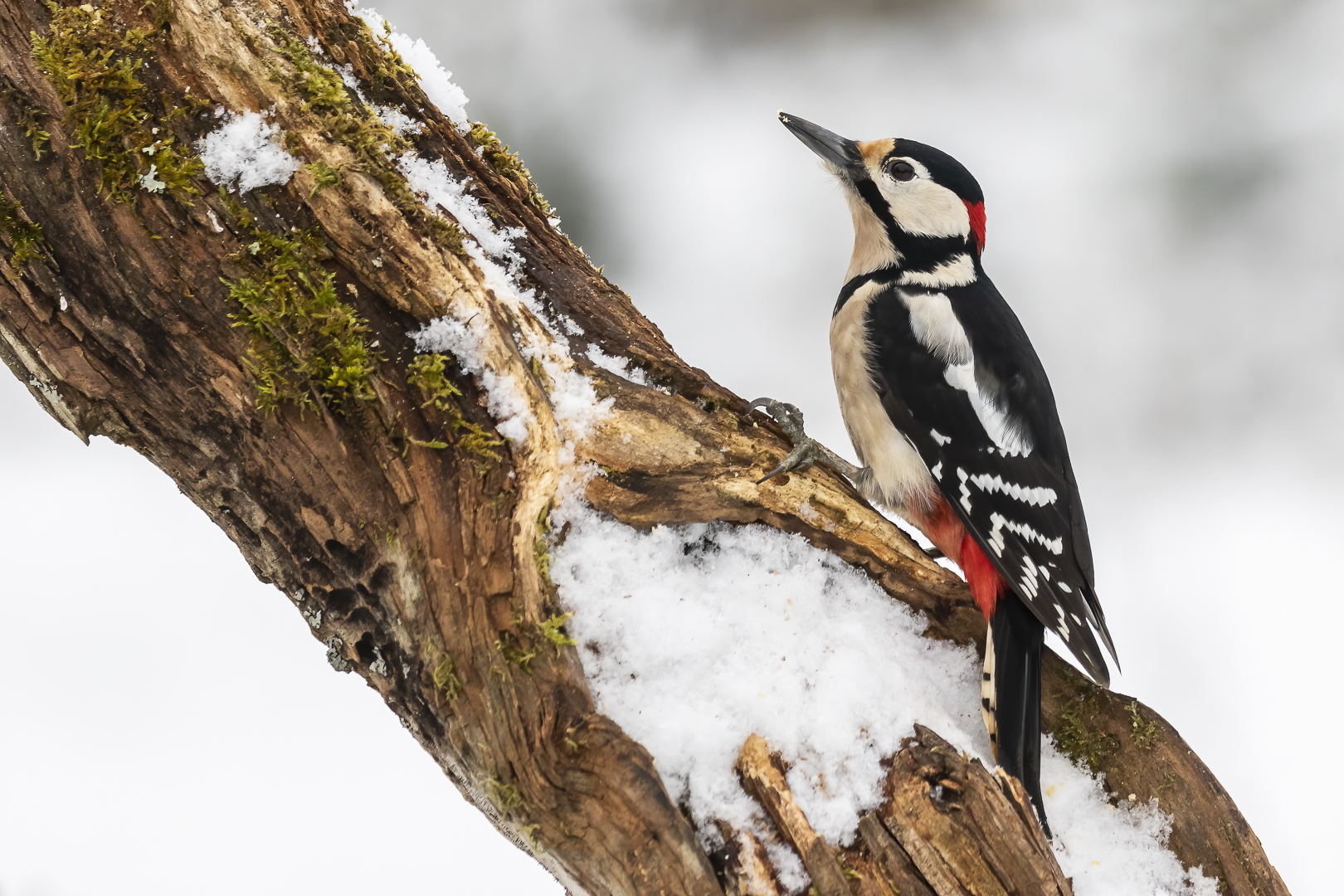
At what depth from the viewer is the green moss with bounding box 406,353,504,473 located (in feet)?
5.70

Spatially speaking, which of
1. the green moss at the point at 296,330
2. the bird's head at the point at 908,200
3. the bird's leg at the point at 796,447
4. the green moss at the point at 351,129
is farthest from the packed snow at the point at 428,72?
the bird's head at the point at 908,200

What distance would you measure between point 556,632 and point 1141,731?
4.09ft

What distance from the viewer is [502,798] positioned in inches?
63.3

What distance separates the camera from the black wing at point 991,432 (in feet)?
7.63

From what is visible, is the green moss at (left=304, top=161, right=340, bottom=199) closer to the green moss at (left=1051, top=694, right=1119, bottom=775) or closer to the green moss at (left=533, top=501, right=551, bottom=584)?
the green moss at (left=533, top=501, right=551, bottom=584)

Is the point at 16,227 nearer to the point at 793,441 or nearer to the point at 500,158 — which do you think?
the point at 500,158

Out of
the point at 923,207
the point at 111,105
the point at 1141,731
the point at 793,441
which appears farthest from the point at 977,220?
the point at 111,105

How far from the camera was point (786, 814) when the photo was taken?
152 cm

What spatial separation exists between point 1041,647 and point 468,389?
4.28 ft

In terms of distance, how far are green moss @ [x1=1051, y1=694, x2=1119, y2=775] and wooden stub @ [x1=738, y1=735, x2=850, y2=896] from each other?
0.74 metres

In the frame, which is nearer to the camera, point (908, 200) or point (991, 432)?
point (991, 432)

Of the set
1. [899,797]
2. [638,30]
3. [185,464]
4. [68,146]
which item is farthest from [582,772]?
[638,30]

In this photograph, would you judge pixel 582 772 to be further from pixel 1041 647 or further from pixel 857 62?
pixel 857 62

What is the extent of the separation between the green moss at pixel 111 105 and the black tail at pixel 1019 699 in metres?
1.80
